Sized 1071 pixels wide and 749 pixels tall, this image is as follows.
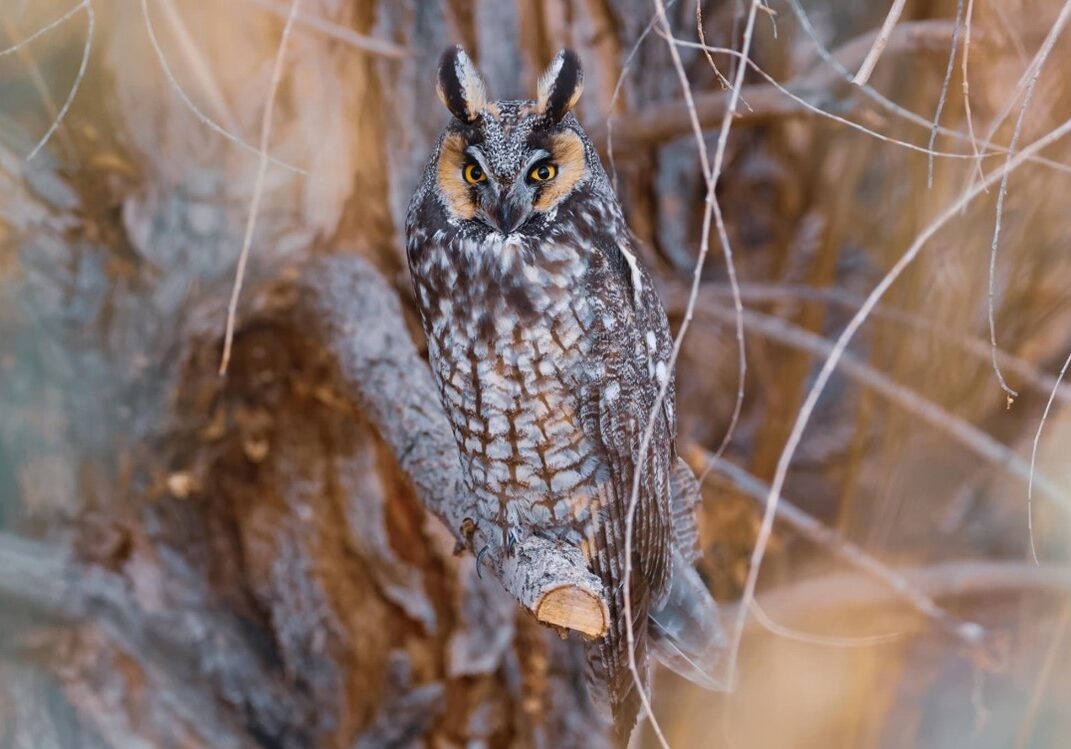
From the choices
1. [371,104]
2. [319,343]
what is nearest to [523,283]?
[319,343]

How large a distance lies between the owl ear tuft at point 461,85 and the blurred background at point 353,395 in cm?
59

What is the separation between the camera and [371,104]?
1978 mm

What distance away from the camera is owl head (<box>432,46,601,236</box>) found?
1.25 meters

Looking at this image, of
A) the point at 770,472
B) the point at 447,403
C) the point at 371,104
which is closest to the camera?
the point at 447,403

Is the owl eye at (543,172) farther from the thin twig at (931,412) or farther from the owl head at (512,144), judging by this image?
the thin twig at (931,412)

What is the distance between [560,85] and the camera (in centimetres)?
125

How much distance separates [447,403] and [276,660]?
1.00 m

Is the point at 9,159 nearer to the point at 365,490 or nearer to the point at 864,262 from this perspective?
the point at 365,490

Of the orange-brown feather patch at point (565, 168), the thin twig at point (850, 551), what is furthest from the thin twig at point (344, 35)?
the thin twig at point (850, 551)

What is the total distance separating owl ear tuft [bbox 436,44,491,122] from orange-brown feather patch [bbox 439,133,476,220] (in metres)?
0.04

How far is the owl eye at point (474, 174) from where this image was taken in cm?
130

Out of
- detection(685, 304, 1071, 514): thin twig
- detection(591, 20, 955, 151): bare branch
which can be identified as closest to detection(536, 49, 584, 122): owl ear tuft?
detection(591, 20, 955, 151): bare branch

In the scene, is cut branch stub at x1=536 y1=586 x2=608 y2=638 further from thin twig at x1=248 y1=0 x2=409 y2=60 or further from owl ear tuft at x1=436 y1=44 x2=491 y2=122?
thin twig at x1=248 y1=0 x2=409 y2=60

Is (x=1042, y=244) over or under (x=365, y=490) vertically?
over
